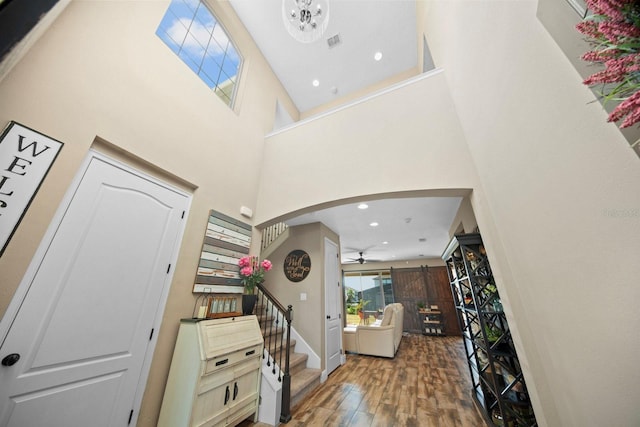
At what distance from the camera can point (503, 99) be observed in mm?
1385

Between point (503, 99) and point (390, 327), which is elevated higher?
point (503, 99)

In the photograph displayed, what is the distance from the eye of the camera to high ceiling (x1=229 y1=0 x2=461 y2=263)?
3.76m

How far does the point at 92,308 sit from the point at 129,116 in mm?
1593

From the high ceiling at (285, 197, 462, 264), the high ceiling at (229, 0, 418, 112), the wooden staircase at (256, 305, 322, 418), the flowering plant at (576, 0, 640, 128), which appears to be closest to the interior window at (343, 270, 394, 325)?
the high ceiling at (285, 197, 462, 264)

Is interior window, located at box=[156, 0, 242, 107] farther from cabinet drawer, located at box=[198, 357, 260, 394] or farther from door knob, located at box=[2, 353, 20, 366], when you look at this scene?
cabinet drawer, located at box=[198, 357, 260, 394]

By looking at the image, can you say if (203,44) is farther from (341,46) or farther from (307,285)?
(307,285)

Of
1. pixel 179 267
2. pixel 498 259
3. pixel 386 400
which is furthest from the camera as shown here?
pixel 386 400

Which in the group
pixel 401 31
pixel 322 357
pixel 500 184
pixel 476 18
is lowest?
pixel 322 357

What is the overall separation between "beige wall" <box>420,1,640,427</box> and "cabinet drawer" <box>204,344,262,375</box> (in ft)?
7.47

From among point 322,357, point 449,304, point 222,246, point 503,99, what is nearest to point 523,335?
point 503,99

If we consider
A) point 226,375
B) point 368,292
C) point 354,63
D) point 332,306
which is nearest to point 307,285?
point 332,306

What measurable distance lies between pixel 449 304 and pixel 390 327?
4688 millimetres

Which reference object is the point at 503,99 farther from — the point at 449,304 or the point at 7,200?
the point at 449,304

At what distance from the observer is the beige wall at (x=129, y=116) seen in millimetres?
1335
